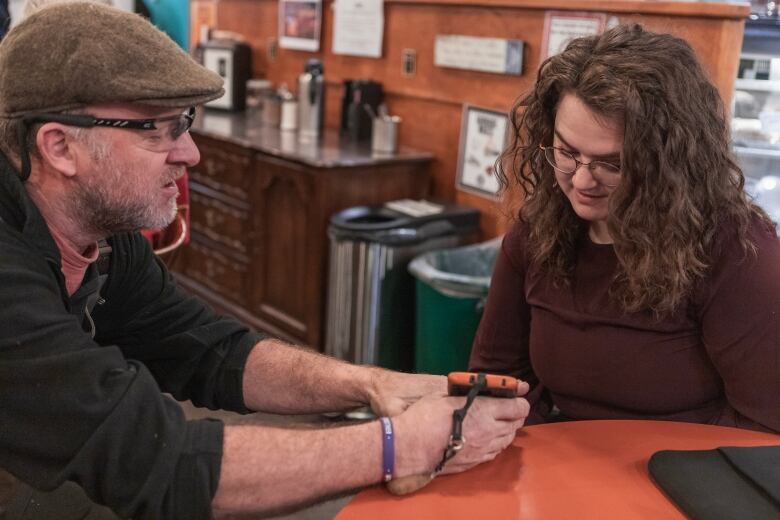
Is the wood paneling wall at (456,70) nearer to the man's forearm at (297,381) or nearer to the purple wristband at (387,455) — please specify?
the man's forearm at (297,381)

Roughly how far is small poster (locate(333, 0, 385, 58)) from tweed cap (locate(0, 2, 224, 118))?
2668mm

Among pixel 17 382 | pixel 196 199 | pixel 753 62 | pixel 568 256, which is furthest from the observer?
pixel 196 199

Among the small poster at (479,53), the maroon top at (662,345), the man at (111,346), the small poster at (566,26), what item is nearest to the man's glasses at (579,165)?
the maroon top at (662,345)

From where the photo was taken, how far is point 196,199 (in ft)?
13.5

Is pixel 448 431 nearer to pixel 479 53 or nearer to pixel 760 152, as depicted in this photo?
pixel 760 152

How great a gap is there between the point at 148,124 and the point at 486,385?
642 millimetres

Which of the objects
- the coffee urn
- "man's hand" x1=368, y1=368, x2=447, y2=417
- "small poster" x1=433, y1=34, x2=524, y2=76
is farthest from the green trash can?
"man's hand" x1=368, y1=368, x2=447, y2=417

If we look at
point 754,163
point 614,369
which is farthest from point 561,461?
point 754,163

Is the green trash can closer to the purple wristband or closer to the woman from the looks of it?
the woman

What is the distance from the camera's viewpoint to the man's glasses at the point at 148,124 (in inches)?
48.4

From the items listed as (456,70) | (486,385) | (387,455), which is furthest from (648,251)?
(456,70)

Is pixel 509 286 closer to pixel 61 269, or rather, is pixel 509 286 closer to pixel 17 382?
pixel 61 269

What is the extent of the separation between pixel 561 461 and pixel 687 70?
2.36 feet

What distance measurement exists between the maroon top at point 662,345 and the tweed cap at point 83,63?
836 mm
